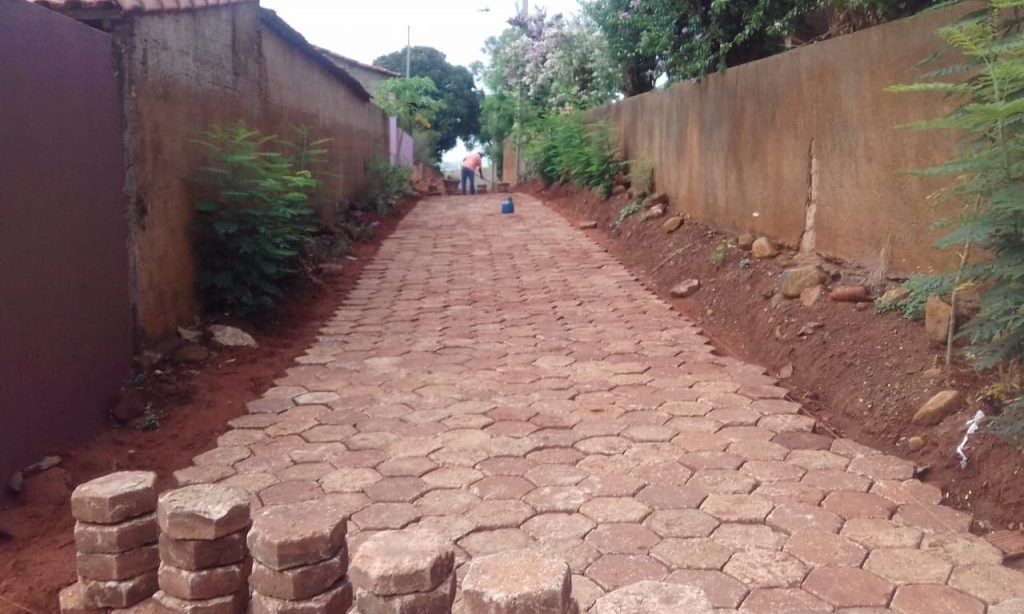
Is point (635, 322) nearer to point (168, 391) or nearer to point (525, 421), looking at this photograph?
point (525, 421)

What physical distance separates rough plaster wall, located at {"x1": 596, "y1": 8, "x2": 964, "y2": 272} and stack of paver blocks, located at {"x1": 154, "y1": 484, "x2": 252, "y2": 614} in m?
4.00

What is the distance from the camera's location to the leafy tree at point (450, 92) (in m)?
39.6

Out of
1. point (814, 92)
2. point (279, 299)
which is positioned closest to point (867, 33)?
point (814, 92)

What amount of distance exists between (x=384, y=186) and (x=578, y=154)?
436 centimetres

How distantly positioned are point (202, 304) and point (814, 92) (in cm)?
515

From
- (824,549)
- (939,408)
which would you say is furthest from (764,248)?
(824,549)

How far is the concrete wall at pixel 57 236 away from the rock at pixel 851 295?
15.6 ft

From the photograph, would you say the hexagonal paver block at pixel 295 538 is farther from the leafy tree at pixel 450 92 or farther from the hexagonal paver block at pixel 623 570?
the leafy tree at pixel 450 92

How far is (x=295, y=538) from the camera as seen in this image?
209 cm

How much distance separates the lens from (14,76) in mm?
3867

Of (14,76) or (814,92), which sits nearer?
(14,76)

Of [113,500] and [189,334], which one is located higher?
[113,500]

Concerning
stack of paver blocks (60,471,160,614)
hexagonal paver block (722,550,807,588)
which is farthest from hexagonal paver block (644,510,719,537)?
stack of paver blocks (60,471,160,614)

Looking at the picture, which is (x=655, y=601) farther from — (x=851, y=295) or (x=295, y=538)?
(x=851, y=295)
